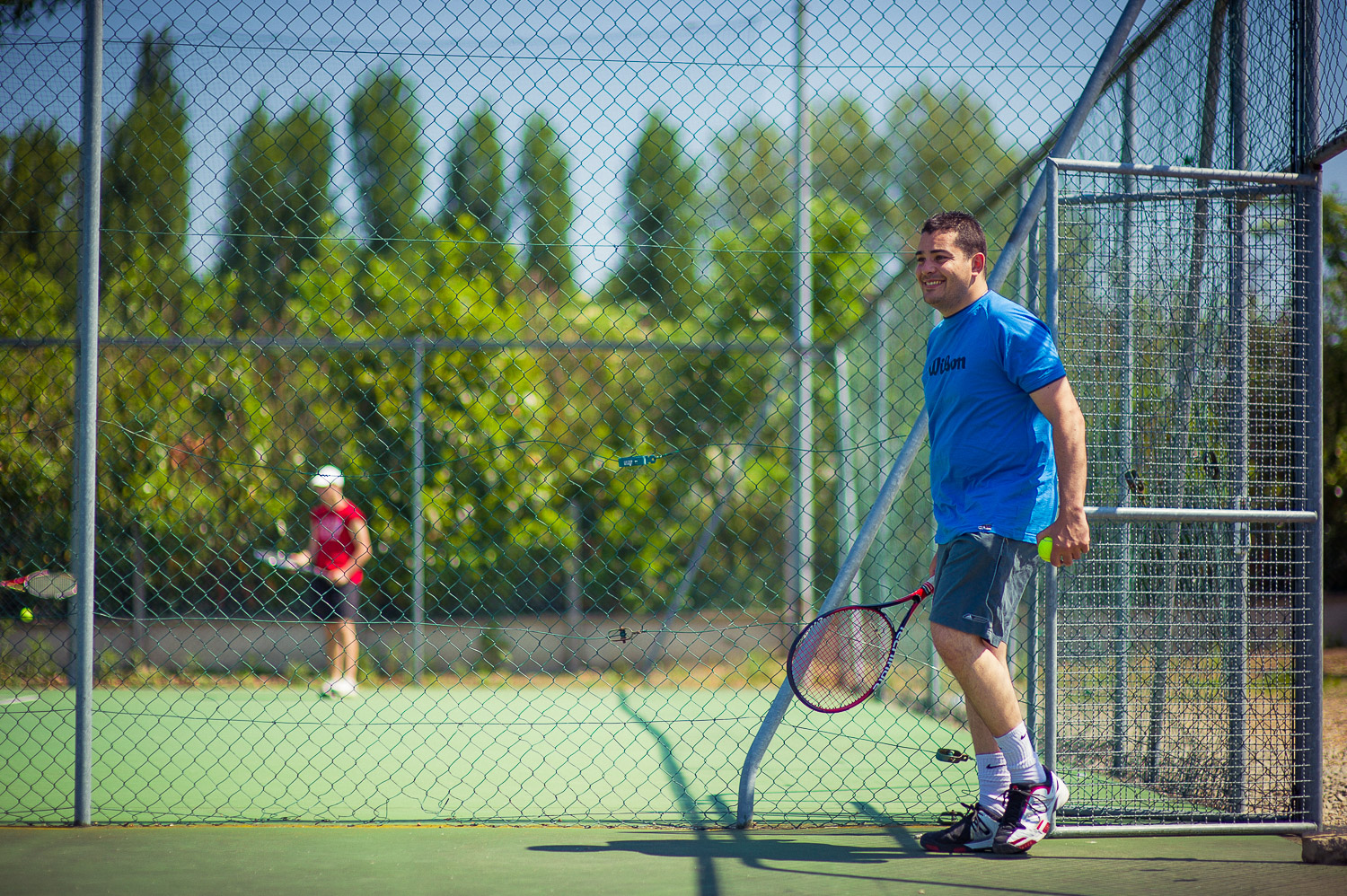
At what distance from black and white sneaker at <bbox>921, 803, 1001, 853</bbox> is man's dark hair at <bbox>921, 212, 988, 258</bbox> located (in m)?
1.44

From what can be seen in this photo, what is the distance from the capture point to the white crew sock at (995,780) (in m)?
2.73

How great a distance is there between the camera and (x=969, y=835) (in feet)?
9.17

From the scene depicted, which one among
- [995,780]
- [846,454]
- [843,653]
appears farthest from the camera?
[846,454]

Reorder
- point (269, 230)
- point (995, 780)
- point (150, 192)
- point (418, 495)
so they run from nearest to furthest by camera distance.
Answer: point (995, 780)
point (418, 495)
point (150, 192)
point (269, 230)

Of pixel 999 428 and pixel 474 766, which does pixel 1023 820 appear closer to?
pixel 999 428

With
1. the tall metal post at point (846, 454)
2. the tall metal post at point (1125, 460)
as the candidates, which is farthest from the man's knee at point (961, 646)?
the tall metal post at point (846, 454)

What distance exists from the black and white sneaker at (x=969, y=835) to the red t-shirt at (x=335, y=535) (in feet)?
14.1

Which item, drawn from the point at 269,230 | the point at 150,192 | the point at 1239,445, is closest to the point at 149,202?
the point at 1239,445

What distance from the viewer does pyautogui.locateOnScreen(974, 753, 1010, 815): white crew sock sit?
2734 mm

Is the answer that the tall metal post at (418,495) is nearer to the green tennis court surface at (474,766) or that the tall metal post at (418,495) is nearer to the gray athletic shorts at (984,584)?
the green tennis court surface at (474,766)

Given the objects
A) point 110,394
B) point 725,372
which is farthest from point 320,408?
point 725,372

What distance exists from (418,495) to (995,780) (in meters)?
4.52

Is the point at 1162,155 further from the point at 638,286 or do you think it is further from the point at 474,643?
the point at 638,286

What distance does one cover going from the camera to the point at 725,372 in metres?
8.71
